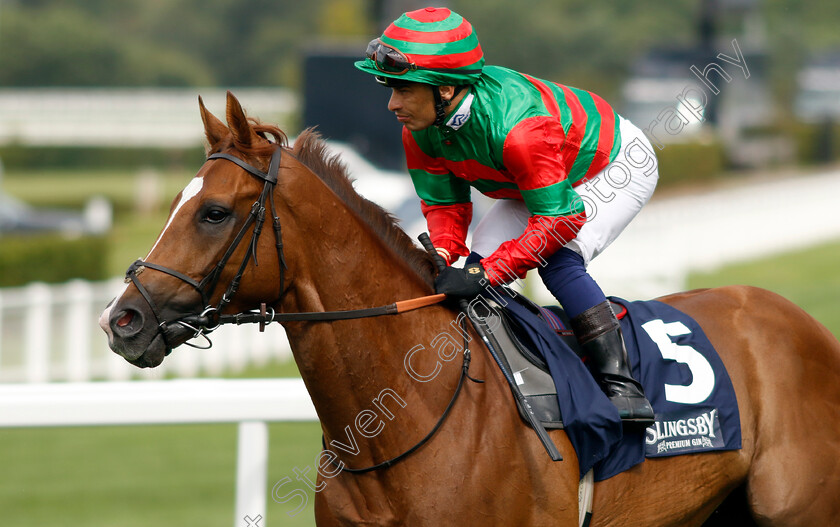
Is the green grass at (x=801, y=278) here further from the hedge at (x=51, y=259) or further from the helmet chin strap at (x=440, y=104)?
the helmet chin strap at (x=440, y=104)

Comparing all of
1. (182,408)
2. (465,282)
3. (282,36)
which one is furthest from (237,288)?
(282,36)

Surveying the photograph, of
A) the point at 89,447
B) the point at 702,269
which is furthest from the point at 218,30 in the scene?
the point at 89,447

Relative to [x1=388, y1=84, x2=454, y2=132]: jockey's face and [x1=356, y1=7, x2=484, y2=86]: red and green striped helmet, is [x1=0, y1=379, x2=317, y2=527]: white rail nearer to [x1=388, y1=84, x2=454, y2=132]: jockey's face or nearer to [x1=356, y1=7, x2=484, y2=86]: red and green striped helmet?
[x1=388, y1=84, x2=454, y2=132]: jockey's face

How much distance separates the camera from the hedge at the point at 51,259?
10961 millimetres

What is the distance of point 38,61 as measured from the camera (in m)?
36.9

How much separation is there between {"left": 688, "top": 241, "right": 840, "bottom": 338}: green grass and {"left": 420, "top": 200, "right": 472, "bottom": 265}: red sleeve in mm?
7626

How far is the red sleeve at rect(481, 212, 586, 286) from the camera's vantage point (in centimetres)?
284

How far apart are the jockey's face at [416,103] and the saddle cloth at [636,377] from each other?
576 mm

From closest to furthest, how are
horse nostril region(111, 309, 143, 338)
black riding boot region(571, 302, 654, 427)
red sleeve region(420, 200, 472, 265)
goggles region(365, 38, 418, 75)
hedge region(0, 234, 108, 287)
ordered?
horse nostril region(111, 309, 143, 338)
goggles region(365, 38, 418, 75)
black riding boot region(571, 302, 654, 427)
red sleeve region(420, 200, 472, 265)
hedge region(0, 234, 108, 287)

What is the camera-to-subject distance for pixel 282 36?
49.2 m

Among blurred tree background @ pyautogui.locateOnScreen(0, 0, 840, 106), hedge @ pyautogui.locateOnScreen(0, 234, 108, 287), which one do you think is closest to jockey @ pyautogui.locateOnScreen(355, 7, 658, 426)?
hedge @ pyautogui.locateOnScreen(0, 234, 108, 287)

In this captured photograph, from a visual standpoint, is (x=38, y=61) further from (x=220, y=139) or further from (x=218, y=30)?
(x=220, y=139)

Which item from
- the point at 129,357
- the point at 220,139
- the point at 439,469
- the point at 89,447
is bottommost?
the point at 439,469

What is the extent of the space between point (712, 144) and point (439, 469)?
26819mm
